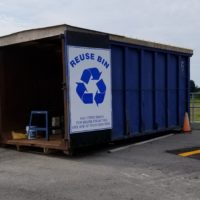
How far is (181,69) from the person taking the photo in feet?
52.3

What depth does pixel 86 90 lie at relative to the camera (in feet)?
36.3

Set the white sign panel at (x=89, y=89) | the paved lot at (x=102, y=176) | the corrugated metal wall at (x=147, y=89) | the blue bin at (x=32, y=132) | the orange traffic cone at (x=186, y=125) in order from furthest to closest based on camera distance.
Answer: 1. the orange traffic cone at (x=186, y=125)
2. the blue bin at (x=32, y=132)
3. the corrugated metal wall at (x=147, y=89)
4. the white sign panel at (x=89, y=89)
5. the paved lot at (x=102, y=176)

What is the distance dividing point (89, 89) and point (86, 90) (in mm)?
107

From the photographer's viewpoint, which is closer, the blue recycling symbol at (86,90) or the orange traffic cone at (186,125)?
the blue recycling symbol at (86,90)

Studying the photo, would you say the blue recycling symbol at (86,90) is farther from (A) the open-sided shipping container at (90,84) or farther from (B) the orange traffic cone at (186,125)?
(B) the orange traffic cone at (186,125)

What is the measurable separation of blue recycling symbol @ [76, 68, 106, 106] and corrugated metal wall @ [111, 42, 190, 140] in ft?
2.50

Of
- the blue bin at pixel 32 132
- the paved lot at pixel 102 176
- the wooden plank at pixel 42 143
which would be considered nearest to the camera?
the paved lot at pixel 102 176

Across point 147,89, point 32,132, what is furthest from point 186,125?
point 32,132

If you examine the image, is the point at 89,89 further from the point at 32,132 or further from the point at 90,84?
the point at 32,132

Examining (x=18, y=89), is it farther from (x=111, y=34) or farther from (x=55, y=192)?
(x=55, y=192)

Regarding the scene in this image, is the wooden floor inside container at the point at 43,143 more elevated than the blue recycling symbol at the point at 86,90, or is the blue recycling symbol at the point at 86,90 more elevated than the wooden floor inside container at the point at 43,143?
the blue recycling symbol at the point at 86,90

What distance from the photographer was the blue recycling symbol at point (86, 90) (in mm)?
10914

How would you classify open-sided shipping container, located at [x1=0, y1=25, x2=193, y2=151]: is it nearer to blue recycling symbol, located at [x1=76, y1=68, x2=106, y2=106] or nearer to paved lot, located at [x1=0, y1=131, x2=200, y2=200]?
blue recycling symbol, located at [x1=76, y1=68, x2=106, y2=106]

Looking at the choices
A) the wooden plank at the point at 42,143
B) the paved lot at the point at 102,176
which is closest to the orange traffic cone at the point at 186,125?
the paved lot at the point at 102,176
